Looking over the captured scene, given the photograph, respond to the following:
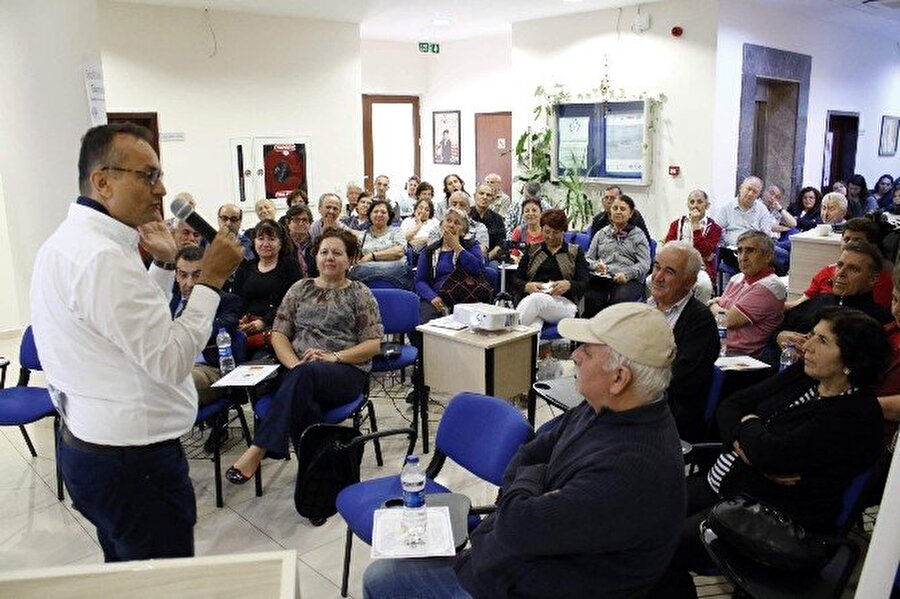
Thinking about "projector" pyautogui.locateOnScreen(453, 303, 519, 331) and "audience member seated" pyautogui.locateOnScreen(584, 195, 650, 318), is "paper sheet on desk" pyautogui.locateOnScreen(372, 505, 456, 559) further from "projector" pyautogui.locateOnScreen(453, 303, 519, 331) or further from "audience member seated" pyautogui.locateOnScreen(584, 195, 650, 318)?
"audience member seated" pyautogui.locateOnScreen(584, 195, 650, 318)

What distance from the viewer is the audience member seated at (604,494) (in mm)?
1635

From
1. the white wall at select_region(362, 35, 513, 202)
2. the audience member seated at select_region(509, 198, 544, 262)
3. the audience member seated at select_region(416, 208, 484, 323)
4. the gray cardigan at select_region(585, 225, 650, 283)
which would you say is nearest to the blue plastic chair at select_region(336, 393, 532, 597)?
the audience member seated at select_region(416, 208, 484, 323)

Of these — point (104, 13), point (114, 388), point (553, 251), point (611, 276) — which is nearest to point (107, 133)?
point (114, 388)

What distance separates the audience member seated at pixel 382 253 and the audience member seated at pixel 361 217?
0.22 meters

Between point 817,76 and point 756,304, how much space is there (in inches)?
287

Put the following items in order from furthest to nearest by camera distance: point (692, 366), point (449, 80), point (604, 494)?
point (449, 80) → point (692, 366) → point (604, 494)

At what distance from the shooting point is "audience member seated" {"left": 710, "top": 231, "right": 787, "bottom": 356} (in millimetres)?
3939

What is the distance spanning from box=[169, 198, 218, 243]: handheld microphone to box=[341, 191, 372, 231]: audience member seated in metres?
4.48

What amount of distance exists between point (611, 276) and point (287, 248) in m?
2.65

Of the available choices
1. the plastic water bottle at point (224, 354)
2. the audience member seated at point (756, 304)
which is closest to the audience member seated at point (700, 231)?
the audience member seated at point (756, 304)

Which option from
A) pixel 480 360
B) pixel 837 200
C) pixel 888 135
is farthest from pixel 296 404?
pixel 888 135

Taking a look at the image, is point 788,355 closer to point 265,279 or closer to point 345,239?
point 345,239

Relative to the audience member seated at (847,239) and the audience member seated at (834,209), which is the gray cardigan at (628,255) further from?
the audience member seated at (834,209)

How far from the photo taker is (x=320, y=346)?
12.5ft
